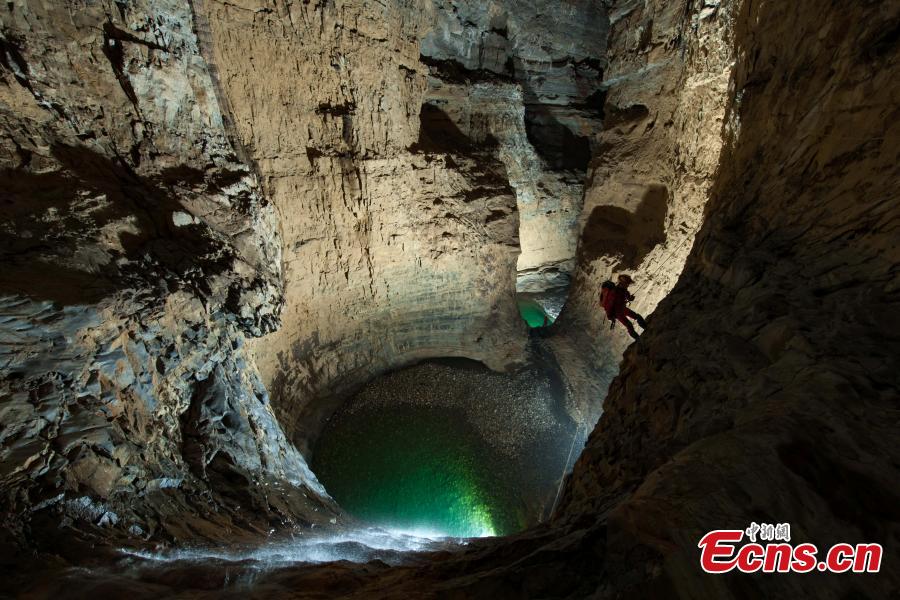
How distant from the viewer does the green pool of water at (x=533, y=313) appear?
43.5 feet

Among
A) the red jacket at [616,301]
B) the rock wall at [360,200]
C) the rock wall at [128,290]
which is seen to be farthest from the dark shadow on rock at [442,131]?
the red jacket at [616,301]

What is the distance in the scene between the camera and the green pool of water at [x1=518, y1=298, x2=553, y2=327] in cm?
1325

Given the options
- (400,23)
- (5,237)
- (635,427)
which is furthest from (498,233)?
(5,237)

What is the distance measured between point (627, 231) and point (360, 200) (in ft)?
17.8

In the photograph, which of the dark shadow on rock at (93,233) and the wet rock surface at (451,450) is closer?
the dark shadow on rock at (93,233)

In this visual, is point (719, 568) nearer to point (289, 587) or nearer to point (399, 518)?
point (289, 587)

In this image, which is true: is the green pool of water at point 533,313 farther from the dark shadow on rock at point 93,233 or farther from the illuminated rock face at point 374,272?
the dark shadow on rock at point 93,233

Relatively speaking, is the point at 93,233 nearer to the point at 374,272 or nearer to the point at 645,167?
the point at 374,272

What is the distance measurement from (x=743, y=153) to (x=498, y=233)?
5.40 metres

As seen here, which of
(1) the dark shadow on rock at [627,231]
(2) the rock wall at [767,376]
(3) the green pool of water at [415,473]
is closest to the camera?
(2) the rock wall at [767,376]

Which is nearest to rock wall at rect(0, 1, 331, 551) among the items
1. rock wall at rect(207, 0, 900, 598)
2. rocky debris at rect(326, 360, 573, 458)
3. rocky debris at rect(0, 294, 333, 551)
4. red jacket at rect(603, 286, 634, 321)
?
rocky debris at rect(0, 294, 333, 551)

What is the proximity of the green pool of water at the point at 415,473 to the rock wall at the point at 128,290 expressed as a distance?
197cm

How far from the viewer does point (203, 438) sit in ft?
12.5

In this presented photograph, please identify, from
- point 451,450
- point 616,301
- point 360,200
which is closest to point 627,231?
point 616,301
